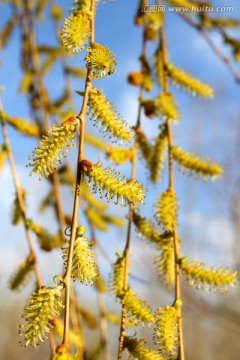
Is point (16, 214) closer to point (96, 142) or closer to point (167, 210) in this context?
point (96, 142)

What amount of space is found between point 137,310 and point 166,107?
0.49 metres

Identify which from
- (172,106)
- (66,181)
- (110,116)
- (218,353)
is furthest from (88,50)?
(218,353)

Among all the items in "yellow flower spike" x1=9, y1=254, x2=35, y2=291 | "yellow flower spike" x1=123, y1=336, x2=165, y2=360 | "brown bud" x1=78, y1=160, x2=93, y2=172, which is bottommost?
"yellow flower spike" x1=123, y1=336, x2=165, y2=360

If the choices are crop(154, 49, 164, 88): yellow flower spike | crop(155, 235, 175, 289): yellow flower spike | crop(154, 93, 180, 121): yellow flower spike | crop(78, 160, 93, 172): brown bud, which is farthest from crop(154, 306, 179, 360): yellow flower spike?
crop(154, 49, 164, 88): yellow flower spike

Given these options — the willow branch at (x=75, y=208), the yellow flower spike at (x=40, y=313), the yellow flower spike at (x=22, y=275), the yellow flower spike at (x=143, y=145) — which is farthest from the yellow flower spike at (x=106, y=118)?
the yellow flower spike at (x=22, y=275)

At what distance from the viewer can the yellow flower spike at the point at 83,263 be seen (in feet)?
2.19

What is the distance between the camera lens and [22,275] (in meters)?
1.22

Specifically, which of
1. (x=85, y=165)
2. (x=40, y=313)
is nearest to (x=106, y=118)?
(x=85, y=165)

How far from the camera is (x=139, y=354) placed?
804 millimetres

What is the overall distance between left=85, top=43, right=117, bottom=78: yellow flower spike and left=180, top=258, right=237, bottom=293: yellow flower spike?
0.43 m

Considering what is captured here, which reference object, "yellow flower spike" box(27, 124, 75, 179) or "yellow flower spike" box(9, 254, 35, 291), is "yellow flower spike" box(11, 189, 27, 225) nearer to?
"yellow flower spike" box(9, 254, 35, 291)

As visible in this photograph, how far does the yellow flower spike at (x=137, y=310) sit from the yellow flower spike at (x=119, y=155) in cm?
33

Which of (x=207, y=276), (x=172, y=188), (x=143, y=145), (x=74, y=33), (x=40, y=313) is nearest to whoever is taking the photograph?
(x=40, y=313)

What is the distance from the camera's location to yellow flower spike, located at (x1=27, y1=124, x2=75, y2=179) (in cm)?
66
